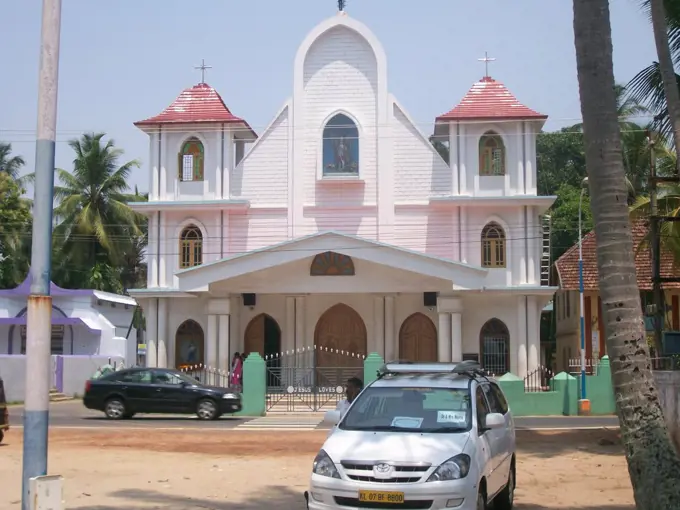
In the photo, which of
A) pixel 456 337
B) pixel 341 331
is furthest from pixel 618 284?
pixel 341 331

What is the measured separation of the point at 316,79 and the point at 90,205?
1904 cm

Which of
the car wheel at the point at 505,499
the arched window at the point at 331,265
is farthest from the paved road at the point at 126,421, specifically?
the car wheel at the point at 505,499

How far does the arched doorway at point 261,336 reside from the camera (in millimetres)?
33781

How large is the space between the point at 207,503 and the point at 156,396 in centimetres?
1342

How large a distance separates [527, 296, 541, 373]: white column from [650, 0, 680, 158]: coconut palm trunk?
16.4 metres

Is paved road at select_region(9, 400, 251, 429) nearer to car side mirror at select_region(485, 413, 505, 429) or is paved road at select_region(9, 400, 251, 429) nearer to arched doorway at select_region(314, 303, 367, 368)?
arched doorway at select_region(314, 303, 367, 368)

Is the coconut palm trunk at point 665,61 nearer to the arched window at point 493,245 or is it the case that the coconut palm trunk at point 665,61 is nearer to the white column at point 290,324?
the arched window at point 493,245

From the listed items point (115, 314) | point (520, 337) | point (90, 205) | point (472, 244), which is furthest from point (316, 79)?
point (90, 205)

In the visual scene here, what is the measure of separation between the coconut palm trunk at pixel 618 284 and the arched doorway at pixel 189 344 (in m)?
25.6

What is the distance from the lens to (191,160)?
34.3 metres

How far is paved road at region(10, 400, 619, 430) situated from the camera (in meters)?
23.2

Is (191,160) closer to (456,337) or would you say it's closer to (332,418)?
(456,337)

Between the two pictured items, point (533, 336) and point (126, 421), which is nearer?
point (126, 421)

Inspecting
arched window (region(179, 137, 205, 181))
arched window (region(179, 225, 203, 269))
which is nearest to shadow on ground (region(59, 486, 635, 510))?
arched window (region(179, 225, 203, 269))
